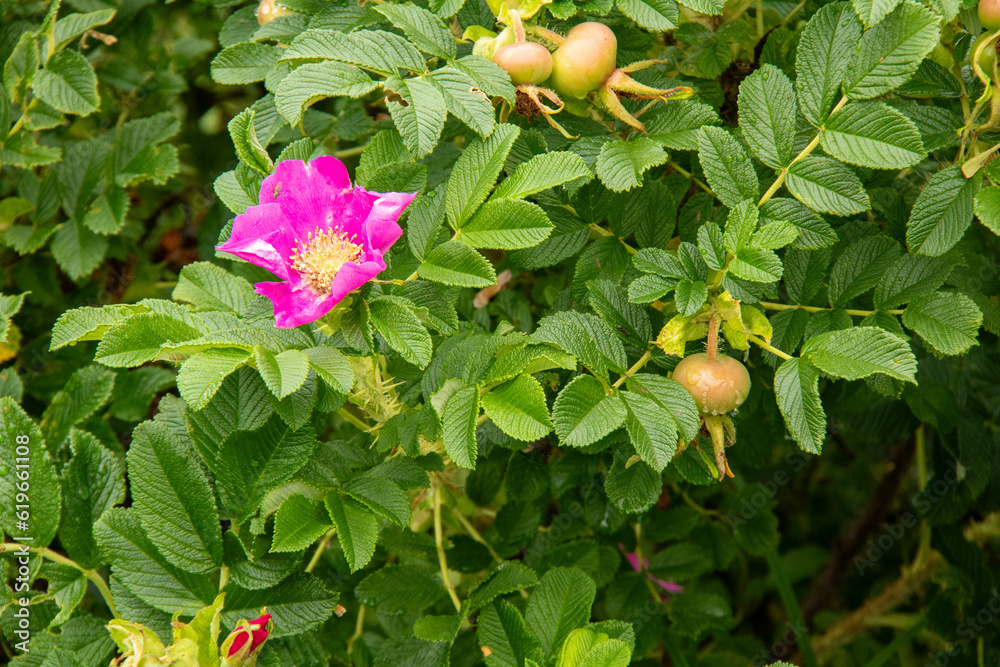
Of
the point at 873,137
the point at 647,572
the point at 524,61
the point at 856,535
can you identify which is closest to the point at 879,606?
the point at 856,535

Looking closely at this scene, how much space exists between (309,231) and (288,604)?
47 cm

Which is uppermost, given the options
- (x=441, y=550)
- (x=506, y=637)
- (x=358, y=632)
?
(x=506, y=637)

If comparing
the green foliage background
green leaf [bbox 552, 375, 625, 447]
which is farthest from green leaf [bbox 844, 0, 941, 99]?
green leaf [bbox 552, 375, 625, 447]

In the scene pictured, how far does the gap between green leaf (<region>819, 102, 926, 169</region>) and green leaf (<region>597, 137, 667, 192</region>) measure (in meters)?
0.21

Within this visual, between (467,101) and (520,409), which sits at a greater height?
(467,101)

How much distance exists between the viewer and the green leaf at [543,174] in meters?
0.93

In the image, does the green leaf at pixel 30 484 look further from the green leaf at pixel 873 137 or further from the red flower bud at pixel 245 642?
the green leaf at pixel 873 137

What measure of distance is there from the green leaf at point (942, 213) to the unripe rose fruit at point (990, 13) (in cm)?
17

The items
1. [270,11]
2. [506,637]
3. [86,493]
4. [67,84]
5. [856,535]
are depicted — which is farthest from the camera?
[856,535]

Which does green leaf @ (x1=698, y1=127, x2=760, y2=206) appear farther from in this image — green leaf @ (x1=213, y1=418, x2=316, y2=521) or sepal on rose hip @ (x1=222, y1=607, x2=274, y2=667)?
sepal on rose hip @ (x1=222, y1=607, x2=274, y2=667)

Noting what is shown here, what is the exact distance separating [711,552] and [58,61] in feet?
4.72

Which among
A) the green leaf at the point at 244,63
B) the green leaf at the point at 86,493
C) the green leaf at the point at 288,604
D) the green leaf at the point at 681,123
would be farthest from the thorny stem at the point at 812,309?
the green leaf at the point at 86,493

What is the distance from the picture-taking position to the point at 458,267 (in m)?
0.95

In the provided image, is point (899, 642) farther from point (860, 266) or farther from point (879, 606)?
point (860, 266)
